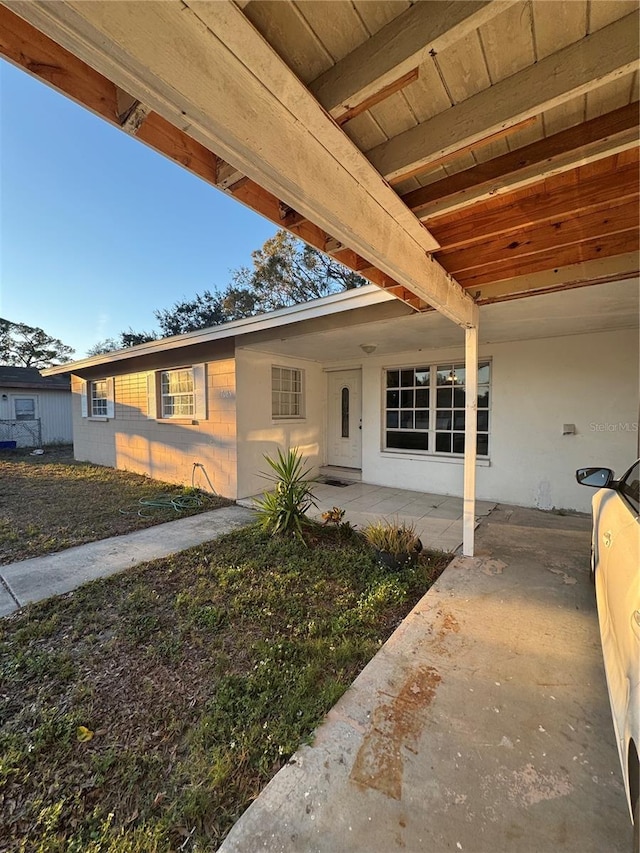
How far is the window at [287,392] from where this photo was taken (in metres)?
6.80

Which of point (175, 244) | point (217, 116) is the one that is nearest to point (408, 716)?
point (217, 116)

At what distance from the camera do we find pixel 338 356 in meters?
6.93

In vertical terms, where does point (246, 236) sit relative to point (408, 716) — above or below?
above

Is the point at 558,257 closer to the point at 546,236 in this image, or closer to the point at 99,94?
the point at 546,236

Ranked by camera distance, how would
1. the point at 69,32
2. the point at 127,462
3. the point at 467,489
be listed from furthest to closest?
the point at 127,462
the point at 467,489
the point at 69,32

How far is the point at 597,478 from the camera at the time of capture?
2365mm

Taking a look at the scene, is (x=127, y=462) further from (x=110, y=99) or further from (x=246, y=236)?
(x=246, y=236)

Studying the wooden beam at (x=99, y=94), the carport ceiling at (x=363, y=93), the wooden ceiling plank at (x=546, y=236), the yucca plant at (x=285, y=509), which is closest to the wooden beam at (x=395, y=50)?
the carport ceiling at (x=363, y=93)

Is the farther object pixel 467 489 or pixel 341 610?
pixel 467 489

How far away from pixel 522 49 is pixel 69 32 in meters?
1.35

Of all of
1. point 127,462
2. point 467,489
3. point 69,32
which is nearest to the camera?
point 69,32

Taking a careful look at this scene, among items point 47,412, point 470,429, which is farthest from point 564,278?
point 47,412

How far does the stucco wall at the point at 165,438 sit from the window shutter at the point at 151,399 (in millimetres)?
137

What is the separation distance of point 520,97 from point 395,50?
20.7 inches
